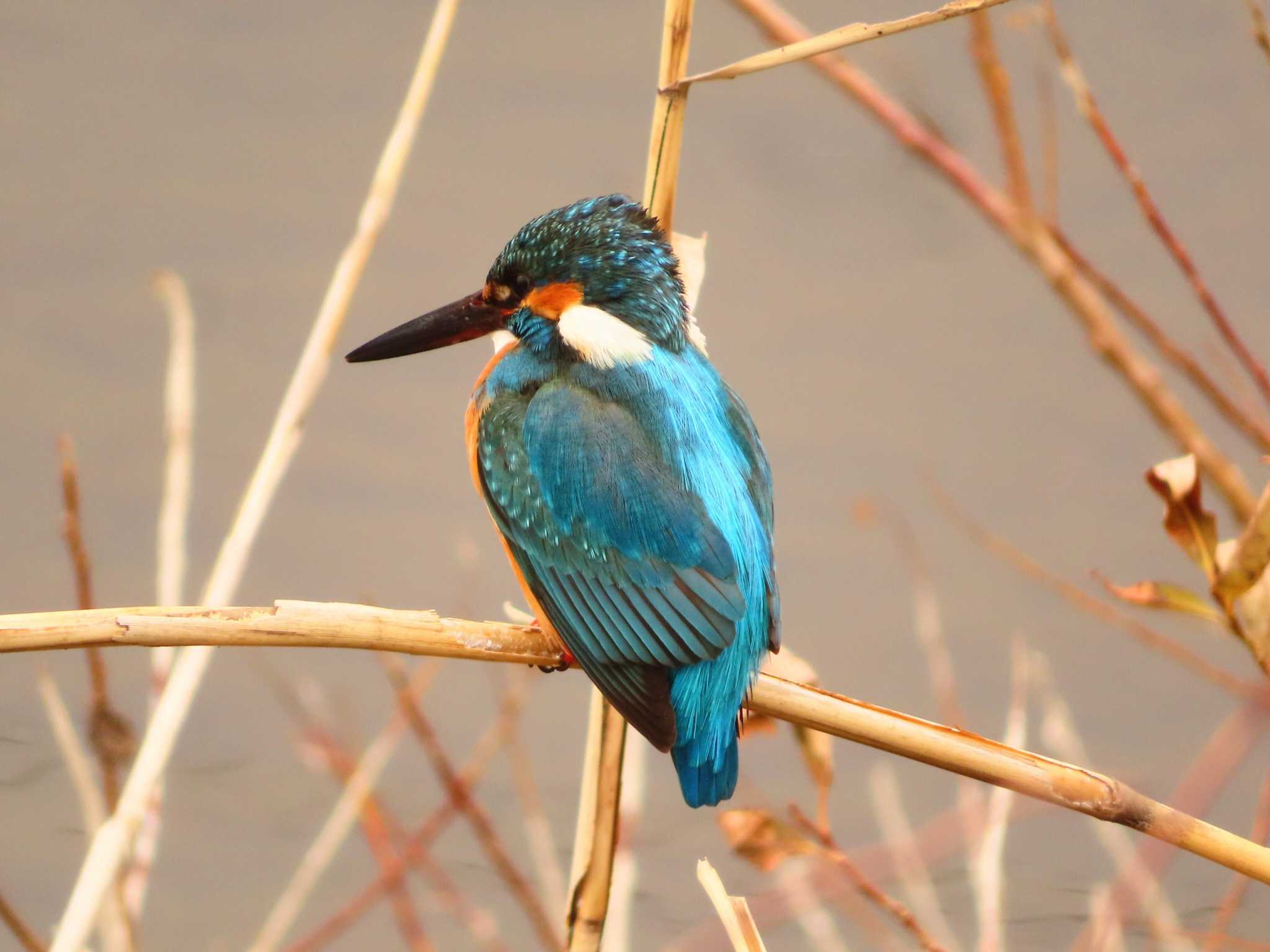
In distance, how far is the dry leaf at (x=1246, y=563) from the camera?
0.71 meters

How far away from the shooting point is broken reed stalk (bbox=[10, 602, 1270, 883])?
2.19 feet

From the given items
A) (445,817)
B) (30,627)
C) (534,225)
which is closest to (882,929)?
(445,817)

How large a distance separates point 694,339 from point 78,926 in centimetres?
72

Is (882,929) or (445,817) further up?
(445,817)

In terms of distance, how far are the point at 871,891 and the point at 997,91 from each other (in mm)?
687

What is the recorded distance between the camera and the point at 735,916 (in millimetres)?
701

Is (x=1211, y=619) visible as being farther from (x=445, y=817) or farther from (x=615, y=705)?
(x=445, y=817)

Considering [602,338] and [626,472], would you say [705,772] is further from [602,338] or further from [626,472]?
[602,338]

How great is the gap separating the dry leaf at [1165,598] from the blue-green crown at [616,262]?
Result: 0.47 meters

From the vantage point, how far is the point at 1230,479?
1109 millimetres

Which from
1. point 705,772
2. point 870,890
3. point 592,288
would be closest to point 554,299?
point 592,288

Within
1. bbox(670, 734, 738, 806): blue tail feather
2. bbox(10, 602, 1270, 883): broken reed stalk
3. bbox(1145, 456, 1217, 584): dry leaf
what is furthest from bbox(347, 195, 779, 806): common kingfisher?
bbox(1145, 456, 1217, 584): dry leaf

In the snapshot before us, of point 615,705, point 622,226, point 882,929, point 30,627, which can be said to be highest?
point 622,226

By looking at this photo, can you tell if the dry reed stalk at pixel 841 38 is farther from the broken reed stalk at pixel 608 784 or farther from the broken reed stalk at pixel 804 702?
the broken reed stalk at pixel 804 702
